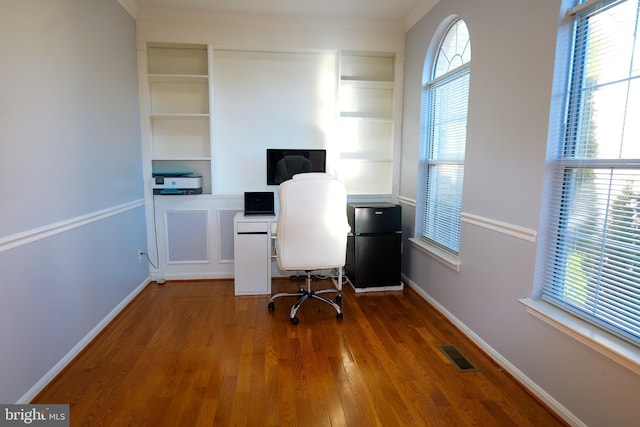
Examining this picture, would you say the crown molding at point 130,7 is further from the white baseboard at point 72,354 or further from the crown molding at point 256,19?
the white baseboard at point 72,354

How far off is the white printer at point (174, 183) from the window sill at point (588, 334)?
309cm

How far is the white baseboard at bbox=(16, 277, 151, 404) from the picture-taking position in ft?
5.94

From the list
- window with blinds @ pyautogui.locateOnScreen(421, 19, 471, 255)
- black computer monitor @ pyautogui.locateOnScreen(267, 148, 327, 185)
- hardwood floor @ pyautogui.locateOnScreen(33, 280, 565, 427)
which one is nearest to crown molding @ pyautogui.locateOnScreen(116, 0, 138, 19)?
black computer monitor @ pyautogui.locateOnScreen(267, 148, 327, 185)

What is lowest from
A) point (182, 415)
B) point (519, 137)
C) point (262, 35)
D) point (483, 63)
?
point (182, 415)

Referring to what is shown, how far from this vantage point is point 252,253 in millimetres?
3309

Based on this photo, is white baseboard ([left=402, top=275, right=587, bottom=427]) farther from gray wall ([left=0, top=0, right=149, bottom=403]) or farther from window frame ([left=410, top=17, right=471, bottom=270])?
gray wall ([left=0, top=0, right=149, bottom=403])

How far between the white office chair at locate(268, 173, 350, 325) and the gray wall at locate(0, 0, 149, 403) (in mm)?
1375

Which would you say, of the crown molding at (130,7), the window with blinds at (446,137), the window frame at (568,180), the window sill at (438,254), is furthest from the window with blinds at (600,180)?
the crown molding at (130,7)

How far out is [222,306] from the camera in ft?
10.1

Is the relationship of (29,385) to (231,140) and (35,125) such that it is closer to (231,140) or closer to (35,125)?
(35,125)

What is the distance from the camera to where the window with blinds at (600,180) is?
1474 mm

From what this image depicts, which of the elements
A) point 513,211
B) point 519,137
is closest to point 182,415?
point 513,211

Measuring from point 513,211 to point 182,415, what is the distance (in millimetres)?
2182

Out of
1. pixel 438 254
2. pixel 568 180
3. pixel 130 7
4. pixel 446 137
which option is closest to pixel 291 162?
pixel 446 137
